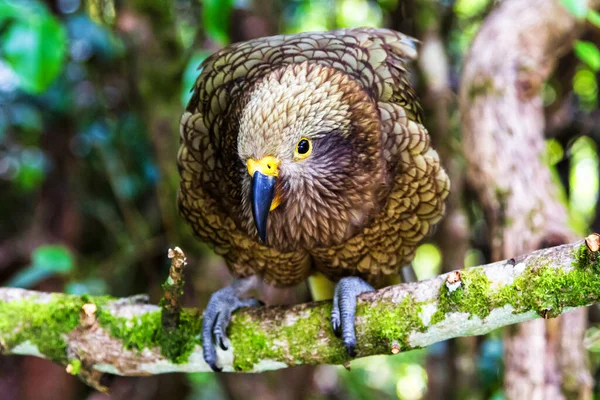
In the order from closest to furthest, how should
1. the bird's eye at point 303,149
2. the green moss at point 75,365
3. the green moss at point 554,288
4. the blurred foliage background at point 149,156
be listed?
the green moss at point 554,288 < the bird's eye at point 303,149 < the green moss at point 75,365 < the blurred foliage background at point 149,156

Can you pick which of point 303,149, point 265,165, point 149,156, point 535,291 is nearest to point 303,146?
point 303,149

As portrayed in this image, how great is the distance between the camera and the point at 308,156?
5.76 feet

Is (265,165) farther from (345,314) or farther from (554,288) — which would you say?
(554,288)

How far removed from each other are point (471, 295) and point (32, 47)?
186 cm

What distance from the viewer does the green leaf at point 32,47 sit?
226 cm

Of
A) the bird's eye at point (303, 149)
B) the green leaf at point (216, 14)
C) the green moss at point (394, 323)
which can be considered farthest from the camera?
the green leaf at point (216, 14)

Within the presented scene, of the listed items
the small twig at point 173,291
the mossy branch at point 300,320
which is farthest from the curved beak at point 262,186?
the mossy branch at point 300,320

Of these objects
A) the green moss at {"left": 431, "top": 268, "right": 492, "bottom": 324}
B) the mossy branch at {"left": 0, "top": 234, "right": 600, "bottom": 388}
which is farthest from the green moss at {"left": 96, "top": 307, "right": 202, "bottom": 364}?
the green moss at {"left": 431, "top": 268, "right": 492, "bottom": 324}

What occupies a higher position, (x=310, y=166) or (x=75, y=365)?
(x=310, y=166)

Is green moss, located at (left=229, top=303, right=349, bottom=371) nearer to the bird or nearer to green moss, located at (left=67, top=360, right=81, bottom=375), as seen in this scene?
the bird

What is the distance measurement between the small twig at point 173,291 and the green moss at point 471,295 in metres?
0.69

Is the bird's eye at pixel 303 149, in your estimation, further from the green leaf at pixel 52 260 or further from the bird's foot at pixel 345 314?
the green leaf at pixel 52 260

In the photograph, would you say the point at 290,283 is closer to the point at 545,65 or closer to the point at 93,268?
the point at 545,65

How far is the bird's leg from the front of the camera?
1896 mm
